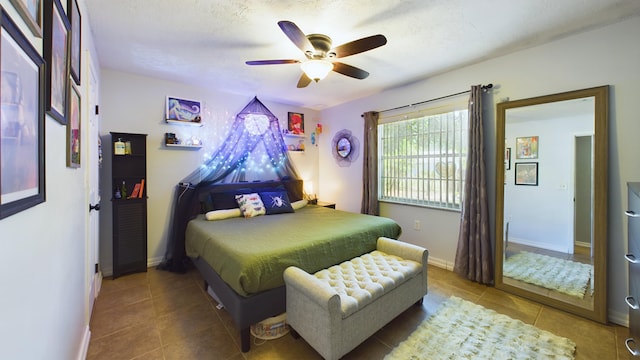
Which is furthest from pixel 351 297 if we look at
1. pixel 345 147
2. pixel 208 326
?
pixel 345 147

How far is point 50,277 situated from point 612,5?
3809mm

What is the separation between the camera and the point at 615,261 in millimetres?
2150

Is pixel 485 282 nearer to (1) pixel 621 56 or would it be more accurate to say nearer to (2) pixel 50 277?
(1) pixel 621 56

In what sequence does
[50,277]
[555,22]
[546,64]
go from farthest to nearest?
[546,64] < [555,22] < [50,277]

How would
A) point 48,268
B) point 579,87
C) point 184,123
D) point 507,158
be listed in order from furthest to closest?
1. point 184,123
2. point 507,158
3. point 579,87
4. point 48,268

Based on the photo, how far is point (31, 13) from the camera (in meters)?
0.80

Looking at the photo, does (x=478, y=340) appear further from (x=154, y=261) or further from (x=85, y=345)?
(x=154, y=261)

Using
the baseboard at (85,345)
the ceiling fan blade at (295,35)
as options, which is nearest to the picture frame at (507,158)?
the ceiling fan blade at (295,35)

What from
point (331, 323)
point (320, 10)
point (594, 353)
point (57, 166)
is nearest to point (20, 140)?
point (57, 166)

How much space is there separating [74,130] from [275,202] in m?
2.33

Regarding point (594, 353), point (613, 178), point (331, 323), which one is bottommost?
point (594, 353)

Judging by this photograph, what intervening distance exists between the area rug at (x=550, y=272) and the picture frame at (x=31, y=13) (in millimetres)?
3752

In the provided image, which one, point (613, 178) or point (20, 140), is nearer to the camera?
point (20, 140)

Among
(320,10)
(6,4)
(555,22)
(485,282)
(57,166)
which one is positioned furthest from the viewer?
(485,282)
